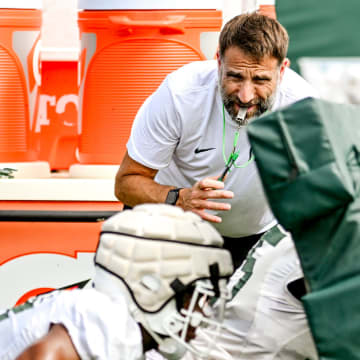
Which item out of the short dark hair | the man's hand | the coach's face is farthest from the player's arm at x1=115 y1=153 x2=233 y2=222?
the short dark hair

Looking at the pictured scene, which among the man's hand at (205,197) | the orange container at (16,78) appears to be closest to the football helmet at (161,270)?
the man's hand at (205,197)

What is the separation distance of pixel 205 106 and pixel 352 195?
3.97 feet

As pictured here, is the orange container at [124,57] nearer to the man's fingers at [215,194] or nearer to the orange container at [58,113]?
the orange container at [58,113]

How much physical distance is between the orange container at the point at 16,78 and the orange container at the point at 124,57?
0.24m

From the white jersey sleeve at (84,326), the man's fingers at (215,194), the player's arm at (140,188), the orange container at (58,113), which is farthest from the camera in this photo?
the orange container at (58,113)

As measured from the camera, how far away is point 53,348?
125 centimetres

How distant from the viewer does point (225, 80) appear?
86.0 inches

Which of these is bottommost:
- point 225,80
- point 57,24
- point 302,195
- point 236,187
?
point 236,187

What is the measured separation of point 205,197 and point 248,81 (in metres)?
0.42

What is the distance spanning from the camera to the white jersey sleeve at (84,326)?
129cm

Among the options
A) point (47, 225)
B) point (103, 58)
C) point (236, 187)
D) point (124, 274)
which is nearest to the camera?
point (124, 274)

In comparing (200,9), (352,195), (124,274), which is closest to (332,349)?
(352,195)

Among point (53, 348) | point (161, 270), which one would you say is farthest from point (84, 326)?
point (161, 270)

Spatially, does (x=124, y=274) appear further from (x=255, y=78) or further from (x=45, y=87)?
(x=45, y=87)
